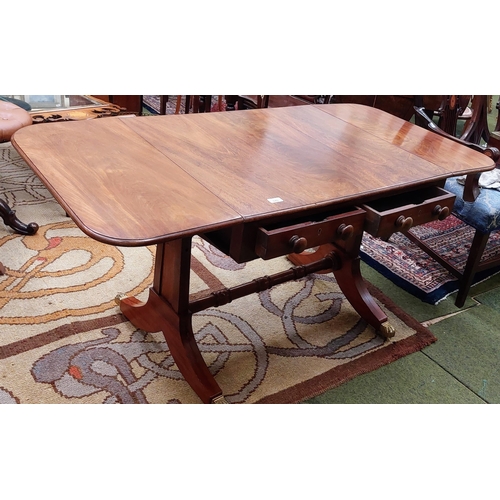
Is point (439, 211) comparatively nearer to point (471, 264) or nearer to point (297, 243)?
point (297, 243)

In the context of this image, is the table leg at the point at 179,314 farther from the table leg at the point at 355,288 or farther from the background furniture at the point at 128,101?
the background furniture at the point at 128,101

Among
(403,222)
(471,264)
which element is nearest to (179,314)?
(403,222)

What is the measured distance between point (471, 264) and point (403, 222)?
77 cm

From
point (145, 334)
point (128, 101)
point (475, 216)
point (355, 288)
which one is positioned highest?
point (475, 216)

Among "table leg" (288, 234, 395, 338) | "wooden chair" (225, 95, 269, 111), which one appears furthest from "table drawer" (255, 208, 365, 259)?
"wooden chair" (225, 95, 269, 111)

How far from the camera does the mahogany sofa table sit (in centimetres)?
98

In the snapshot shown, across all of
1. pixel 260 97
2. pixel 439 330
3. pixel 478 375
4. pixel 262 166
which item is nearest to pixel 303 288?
pixel 439 330

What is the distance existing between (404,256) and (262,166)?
113 centimetres

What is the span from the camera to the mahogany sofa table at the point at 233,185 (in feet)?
3.22

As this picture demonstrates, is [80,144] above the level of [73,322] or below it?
above

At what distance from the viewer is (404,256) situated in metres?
2.15

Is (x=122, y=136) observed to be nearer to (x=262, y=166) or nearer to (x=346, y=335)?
(x=262, y=166)

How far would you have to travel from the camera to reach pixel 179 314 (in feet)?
4.51

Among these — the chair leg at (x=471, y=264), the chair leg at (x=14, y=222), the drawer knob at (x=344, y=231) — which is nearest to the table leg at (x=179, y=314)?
the drawer knob at (x=344, y=231)
